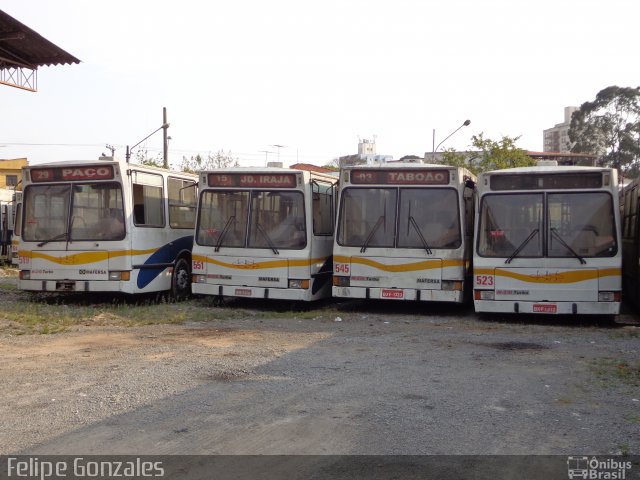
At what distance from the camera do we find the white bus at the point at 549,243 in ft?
40.4

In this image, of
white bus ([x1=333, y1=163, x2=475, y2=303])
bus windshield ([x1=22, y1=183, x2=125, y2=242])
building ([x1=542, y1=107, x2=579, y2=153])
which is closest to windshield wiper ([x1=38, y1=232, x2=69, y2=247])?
bus windshield ([x1=22, y1=183, x2=125, y2=242])

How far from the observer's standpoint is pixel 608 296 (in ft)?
40.0

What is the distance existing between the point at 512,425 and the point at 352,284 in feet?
25.2

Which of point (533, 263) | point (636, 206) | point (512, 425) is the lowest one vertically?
point (512, 425)

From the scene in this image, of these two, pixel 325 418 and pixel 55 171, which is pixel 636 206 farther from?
pixel 55 171

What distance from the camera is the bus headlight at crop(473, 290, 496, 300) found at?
12.7 metres

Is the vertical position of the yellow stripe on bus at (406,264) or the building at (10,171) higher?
the building at (10,171)

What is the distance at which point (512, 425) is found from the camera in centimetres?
613

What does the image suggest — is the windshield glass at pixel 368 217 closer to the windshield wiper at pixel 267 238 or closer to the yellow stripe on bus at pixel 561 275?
the windshield wiper at pixel 267 238

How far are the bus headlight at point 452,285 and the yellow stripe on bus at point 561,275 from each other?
0.63 meters

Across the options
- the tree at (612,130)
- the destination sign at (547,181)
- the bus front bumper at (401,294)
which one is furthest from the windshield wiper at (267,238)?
the tree at (612,130)

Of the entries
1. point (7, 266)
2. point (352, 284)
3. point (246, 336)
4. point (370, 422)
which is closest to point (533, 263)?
point (352, 284)

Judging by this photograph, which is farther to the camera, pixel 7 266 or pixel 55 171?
pixel 7 266

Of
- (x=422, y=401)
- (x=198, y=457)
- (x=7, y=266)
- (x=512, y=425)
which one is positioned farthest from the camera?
(x=7, y=266)
